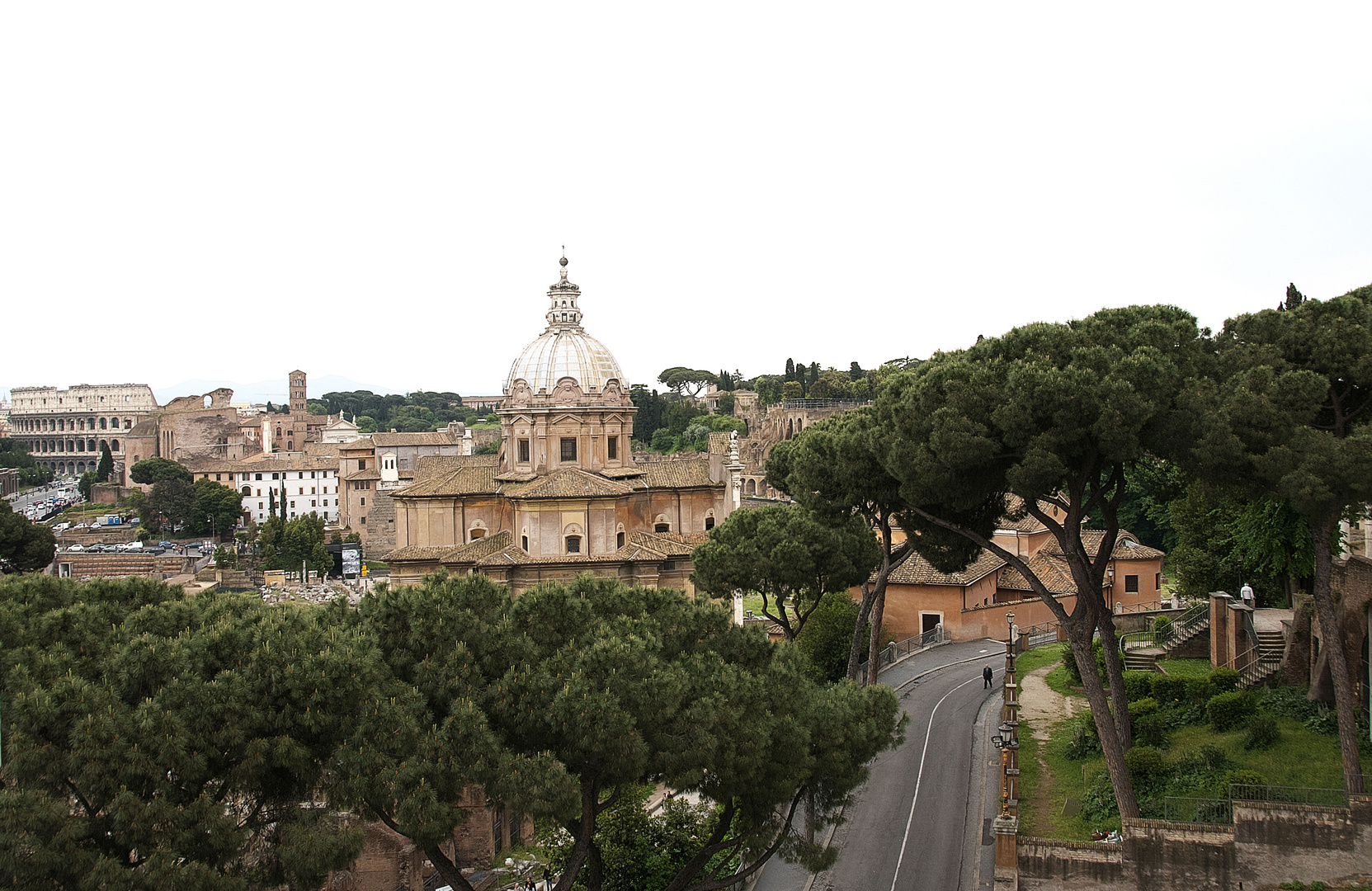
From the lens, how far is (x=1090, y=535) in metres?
34.2

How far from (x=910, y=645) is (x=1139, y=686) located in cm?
872

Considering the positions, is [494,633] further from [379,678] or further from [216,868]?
[216,868]

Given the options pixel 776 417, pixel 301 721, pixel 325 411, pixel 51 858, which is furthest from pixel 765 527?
pixel 325 411

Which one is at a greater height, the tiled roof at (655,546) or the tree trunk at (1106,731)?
the tiled roof at (655,546)

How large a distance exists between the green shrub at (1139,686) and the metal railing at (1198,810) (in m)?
4.96

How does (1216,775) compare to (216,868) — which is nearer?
(216,868)

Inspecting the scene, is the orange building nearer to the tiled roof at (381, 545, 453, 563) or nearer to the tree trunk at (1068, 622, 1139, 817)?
the tree trunk at (1068, 622, 1139, 817)

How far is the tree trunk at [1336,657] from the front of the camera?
39.4 ft

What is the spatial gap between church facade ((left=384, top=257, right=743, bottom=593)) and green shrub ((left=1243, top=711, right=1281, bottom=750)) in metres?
17.5

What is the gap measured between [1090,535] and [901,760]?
61.1 ft

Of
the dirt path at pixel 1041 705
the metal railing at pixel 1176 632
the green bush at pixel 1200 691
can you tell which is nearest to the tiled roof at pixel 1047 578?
the metal railing at pixel 1176 632

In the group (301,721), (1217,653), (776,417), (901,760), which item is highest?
(776,417)

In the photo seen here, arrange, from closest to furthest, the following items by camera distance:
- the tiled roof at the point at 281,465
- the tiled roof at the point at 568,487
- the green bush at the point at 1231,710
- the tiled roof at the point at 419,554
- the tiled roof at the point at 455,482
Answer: the green bush at the point at 1231,710 < the tiled roof at the point at 568,487 < the tiled roof at the point at 419,554 < the tiled roof at the point at 455,482 < the tiled roof at the point at 281,465

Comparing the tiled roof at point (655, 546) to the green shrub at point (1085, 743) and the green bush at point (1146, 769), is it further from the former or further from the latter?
the green bush at point (1146, 769)
